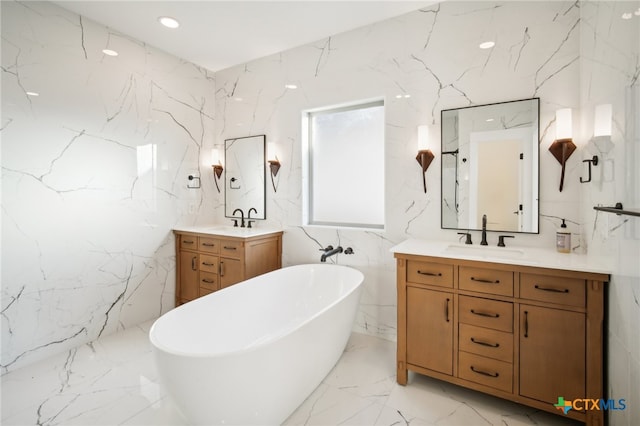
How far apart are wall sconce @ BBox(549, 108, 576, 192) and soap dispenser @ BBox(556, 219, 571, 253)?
0.31 metres

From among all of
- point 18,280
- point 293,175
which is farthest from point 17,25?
point 293,175

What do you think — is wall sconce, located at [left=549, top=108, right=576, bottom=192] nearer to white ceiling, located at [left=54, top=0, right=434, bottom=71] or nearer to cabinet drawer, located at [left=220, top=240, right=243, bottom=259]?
white ceiling, located at [left=54, top=0, right=434, bottom=71]

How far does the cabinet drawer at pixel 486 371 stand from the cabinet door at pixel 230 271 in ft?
6.29

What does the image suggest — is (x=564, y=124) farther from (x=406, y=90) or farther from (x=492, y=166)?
(x=406, y=90)

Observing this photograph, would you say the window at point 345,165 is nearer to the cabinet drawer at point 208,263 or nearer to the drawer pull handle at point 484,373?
the cabinet drawer at point 208,263

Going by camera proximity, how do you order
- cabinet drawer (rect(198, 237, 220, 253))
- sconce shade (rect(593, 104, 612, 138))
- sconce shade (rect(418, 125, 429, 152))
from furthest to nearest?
cabinet drawer (rect(198, 237, 220, 253))
sconce shade (rect(418, 125, 429, 152))
sconce shade (rect(593, 104, 612, 138))

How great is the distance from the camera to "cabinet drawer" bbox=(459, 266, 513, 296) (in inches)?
66.2

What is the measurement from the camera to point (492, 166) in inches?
86.9

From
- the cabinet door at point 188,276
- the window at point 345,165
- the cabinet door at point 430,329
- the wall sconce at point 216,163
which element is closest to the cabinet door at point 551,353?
the cabinet door at point 430,329

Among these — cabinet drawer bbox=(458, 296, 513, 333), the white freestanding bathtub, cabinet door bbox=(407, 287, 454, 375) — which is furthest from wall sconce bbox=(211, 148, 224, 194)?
cabinet drawer bbox=(458, 296, 513, 333)

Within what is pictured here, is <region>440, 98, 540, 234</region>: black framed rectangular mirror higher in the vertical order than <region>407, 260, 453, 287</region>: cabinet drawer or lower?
higher

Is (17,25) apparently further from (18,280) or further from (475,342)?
(475,342)

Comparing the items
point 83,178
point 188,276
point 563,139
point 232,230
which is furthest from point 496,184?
point 83,178

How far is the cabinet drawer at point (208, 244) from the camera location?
2967mm
